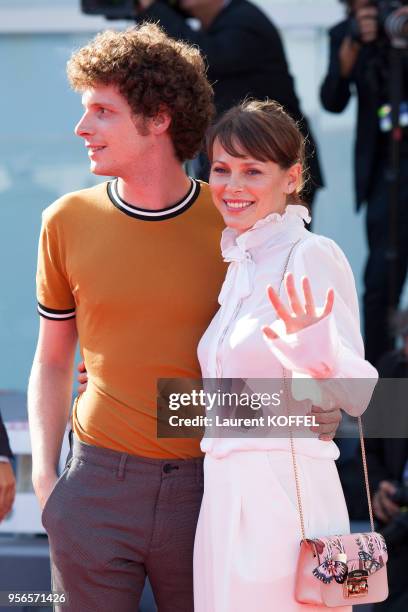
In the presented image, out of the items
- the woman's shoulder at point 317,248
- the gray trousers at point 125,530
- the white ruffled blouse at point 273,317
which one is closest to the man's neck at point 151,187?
the white ruffled blouse at point 273,317

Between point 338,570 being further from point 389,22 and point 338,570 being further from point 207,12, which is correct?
point 389,22

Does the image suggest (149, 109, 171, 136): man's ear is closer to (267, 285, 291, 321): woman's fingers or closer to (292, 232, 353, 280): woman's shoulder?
(292, 232, 353, 280): woman's shoulder

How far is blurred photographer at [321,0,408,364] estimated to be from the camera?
187 inches

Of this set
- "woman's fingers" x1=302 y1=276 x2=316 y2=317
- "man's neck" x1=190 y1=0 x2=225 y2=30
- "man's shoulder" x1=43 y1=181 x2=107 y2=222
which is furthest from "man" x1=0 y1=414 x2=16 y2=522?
"man's neck" x1=190 y1=0 x2=225 y2=30

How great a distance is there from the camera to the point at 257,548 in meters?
2.36

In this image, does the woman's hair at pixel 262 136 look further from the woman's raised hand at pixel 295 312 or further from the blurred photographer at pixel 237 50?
the blurred photographer at pixel 237 50

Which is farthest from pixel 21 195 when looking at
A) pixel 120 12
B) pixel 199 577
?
pixel 199 577

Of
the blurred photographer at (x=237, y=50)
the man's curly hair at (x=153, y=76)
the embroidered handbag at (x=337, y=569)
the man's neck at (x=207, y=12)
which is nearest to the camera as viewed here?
the embroidered handbag at (x=337, y=569)

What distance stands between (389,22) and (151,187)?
232cm

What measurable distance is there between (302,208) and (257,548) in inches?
28.1

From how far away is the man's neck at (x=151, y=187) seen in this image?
8.82ft

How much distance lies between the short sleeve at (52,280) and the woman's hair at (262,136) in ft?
1.44

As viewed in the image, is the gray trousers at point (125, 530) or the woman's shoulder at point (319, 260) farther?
the gray trousers at point (125, 530)

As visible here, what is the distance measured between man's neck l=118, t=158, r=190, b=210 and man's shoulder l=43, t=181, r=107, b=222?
0.19 ft
